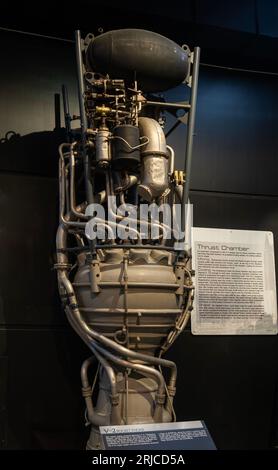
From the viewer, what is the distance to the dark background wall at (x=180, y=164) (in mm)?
2895

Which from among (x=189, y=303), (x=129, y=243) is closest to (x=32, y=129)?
(x=129, y=243)

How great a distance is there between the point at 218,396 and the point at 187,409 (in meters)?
0.23

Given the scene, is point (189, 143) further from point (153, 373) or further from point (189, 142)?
point (153, 373)

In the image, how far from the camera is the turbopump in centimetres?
243

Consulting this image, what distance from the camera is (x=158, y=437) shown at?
194 centimetres

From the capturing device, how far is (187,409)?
3109mm

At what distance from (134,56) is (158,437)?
1862 millimetres

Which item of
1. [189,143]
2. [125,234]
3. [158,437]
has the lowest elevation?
[158,437]

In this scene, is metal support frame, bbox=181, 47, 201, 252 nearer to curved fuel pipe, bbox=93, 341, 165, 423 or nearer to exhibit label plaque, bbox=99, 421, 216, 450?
curved fuel pipe, bbox=93, 341, 165, 423

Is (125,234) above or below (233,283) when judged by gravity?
above

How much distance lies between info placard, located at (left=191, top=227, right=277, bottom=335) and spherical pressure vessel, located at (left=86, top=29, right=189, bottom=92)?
1092 mm

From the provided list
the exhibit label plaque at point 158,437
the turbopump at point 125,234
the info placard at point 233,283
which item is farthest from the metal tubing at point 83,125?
the exhibit label plaque at point 158,437

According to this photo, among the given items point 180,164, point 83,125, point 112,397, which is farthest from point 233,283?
point 83,125

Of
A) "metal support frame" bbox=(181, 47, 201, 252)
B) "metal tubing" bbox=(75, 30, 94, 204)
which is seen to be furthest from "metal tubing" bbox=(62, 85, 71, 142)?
"metal support frame" bbox=(181, 47, 201, 252)
